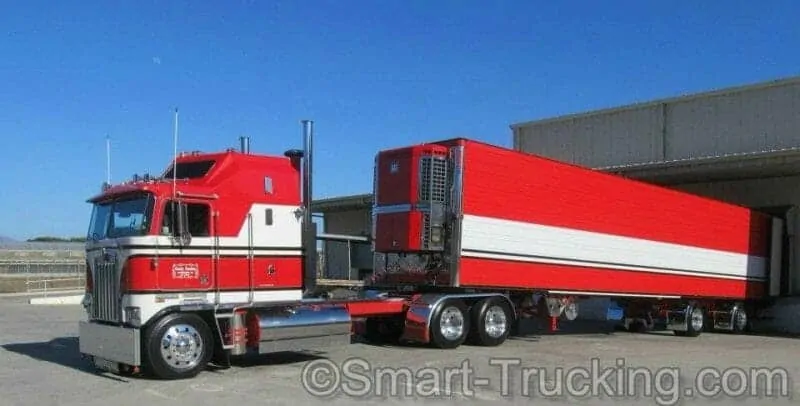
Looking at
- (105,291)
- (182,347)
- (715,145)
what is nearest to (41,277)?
(715,145)

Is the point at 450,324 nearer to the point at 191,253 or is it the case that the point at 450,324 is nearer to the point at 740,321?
the point at 191,253

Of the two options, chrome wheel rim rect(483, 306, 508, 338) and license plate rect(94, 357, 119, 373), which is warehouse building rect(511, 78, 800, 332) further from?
license plate rect(94, 357, 119, 373)

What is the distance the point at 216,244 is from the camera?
1194 cm

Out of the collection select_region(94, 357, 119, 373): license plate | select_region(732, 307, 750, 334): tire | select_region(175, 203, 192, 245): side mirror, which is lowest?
select_region(732, 307, 750, 334): tire

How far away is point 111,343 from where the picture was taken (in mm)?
11281

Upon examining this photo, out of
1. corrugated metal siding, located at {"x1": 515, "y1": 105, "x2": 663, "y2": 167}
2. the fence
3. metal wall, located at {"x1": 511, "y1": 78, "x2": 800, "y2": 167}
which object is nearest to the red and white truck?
metal wall, located at {"x1": 511, "y1": 78, "x2": 800, "y2": 167}

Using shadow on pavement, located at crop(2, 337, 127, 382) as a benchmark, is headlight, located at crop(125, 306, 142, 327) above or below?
above

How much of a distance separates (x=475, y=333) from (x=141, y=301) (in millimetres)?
6967

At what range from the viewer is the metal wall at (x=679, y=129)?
2567 centimetres

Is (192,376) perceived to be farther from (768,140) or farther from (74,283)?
(74,283)

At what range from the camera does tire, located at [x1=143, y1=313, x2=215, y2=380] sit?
11.0 m

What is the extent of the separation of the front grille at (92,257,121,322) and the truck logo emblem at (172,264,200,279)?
2.82ft

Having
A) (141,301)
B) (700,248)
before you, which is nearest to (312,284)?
(141,301)

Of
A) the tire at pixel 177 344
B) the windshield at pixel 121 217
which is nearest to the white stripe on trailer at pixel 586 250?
the tire at pixel 177 344
